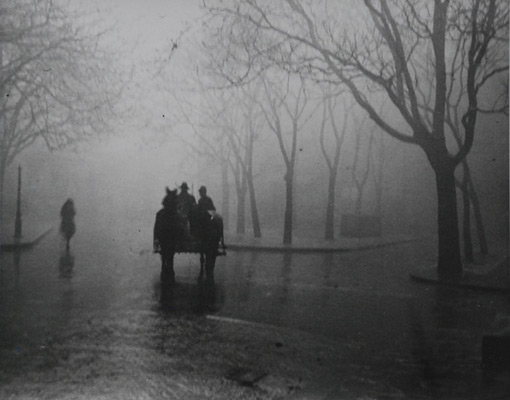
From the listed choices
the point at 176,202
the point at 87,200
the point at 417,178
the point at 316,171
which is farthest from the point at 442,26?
the point at 87,200

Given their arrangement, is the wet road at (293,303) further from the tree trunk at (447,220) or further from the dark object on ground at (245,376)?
the dark object on ground at (245,376)

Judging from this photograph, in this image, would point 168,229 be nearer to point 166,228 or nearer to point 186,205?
point 166,228

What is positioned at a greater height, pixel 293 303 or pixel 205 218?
pixel 205 218

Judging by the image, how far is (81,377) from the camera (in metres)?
5.89

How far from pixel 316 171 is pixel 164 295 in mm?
40641

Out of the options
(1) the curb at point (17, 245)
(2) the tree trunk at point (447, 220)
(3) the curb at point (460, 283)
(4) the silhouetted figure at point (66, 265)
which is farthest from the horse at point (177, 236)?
(1) the curb at point (17, 245)

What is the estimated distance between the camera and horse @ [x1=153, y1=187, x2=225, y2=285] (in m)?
13.3

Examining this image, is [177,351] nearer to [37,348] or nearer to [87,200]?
[37,348]

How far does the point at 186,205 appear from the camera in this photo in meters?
14.2

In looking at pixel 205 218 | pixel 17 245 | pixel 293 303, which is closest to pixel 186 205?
pixel 205 218

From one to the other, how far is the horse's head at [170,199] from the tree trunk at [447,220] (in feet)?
22.3

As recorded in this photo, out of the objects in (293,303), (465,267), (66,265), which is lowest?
(293,303)

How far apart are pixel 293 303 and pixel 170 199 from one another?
4.15 m

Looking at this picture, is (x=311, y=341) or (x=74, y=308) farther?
(x=74, y=308)
